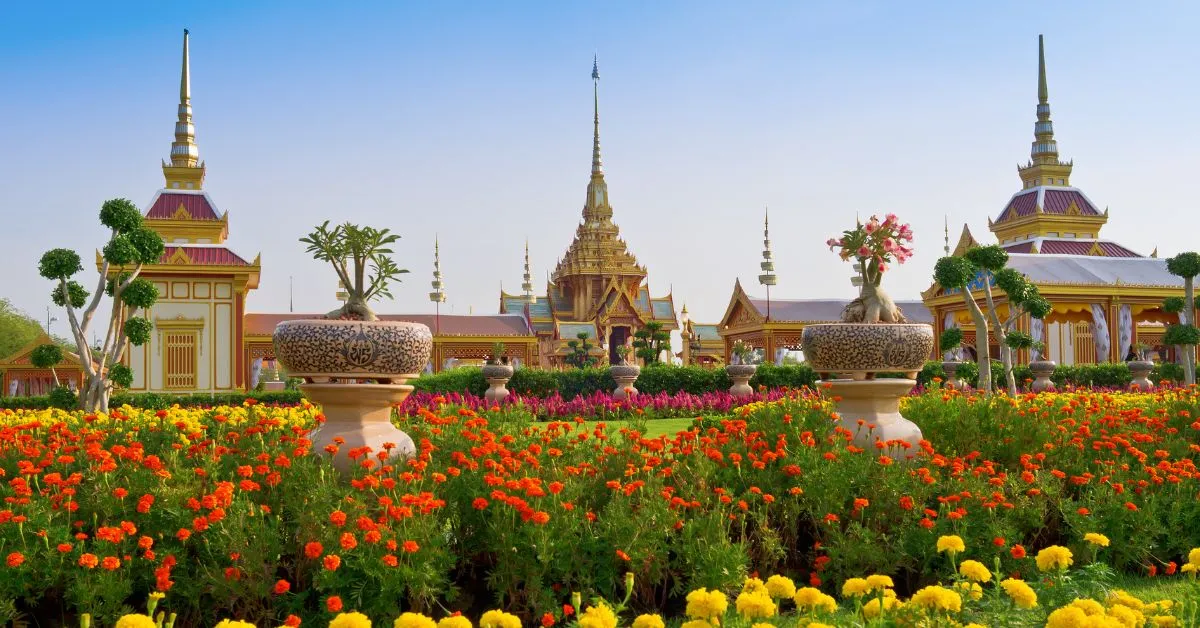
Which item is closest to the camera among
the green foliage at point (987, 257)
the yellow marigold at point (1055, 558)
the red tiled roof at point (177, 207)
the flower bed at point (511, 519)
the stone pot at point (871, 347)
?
the yellow marigold at point (1055, 558)

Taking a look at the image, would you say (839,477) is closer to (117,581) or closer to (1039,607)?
(1039,607)

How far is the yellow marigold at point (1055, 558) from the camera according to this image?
348cm

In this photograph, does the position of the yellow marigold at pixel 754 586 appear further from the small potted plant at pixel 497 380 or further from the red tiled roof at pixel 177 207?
the red tiled roof at pixel 177 207

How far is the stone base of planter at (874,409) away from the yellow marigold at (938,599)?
3.89m

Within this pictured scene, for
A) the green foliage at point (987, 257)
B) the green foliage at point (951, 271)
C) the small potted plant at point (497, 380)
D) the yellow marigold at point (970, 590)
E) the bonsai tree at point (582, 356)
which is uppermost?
the green foliage at point (987, 257)

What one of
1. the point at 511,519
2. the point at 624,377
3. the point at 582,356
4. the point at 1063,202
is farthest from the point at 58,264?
the point at 1063,202

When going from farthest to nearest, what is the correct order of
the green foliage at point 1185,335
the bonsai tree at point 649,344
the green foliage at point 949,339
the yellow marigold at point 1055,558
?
the bonsai tree at point 649,344, the green foliage at point 1185,335, the green foliage at point 949,339, the yellow marigold at point 1055,558

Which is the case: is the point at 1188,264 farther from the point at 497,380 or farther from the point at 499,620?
the point at 499,620

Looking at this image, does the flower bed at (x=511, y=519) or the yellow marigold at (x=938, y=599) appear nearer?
the yellow marigold at (x=938, y=599)

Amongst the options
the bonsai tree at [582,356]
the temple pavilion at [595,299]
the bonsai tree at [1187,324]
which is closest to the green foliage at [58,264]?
the bonsai tree at [1187,324]

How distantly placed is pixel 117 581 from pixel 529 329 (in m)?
34.8

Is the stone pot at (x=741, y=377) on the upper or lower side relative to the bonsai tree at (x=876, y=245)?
lower

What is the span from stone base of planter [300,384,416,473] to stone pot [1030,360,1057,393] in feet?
54.4

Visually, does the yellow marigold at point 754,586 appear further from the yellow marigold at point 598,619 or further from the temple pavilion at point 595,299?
the temple pavilion at point 595,299
